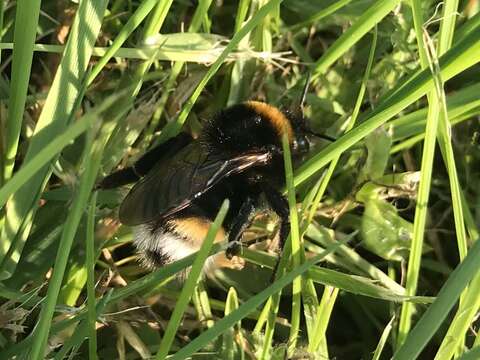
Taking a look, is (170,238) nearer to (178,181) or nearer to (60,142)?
(178,181)

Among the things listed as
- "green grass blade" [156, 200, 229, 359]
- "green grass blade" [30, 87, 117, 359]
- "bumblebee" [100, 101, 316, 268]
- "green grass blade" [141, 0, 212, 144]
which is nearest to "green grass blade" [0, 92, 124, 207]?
"green grass blade" [30, 87, 117, 359]

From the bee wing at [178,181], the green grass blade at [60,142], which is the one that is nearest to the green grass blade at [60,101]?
the bee wing at [178,181]

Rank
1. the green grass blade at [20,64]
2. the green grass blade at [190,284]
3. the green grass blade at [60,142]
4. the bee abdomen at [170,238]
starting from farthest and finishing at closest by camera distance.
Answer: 1. the bee abdomen at [170,238]
2. the green grass blade at [20,64]
3. the green grass blade at [190,284]
4. the green grass blade at [60,142]

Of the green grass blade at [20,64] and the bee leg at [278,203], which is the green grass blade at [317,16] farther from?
the green grass blade at [20,64]

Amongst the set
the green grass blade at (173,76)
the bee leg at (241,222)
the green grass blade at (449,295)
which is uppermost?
the green grass blade at (173,76)

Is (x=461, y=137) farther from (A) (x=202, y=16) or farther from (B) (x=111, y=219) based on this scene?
(B) (x=111, y=219)

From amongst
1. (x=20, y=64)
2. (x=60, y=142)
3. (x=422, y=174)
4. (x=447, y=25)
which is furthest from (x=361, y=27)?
(x=60, y=142)

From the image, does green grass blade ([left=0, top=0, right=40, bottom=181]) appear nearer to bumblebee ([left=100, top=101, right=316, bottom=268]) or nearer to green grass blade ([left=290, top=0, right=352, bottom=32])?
bumblebee ([left=100, top=101, right=316, bottom=268])
